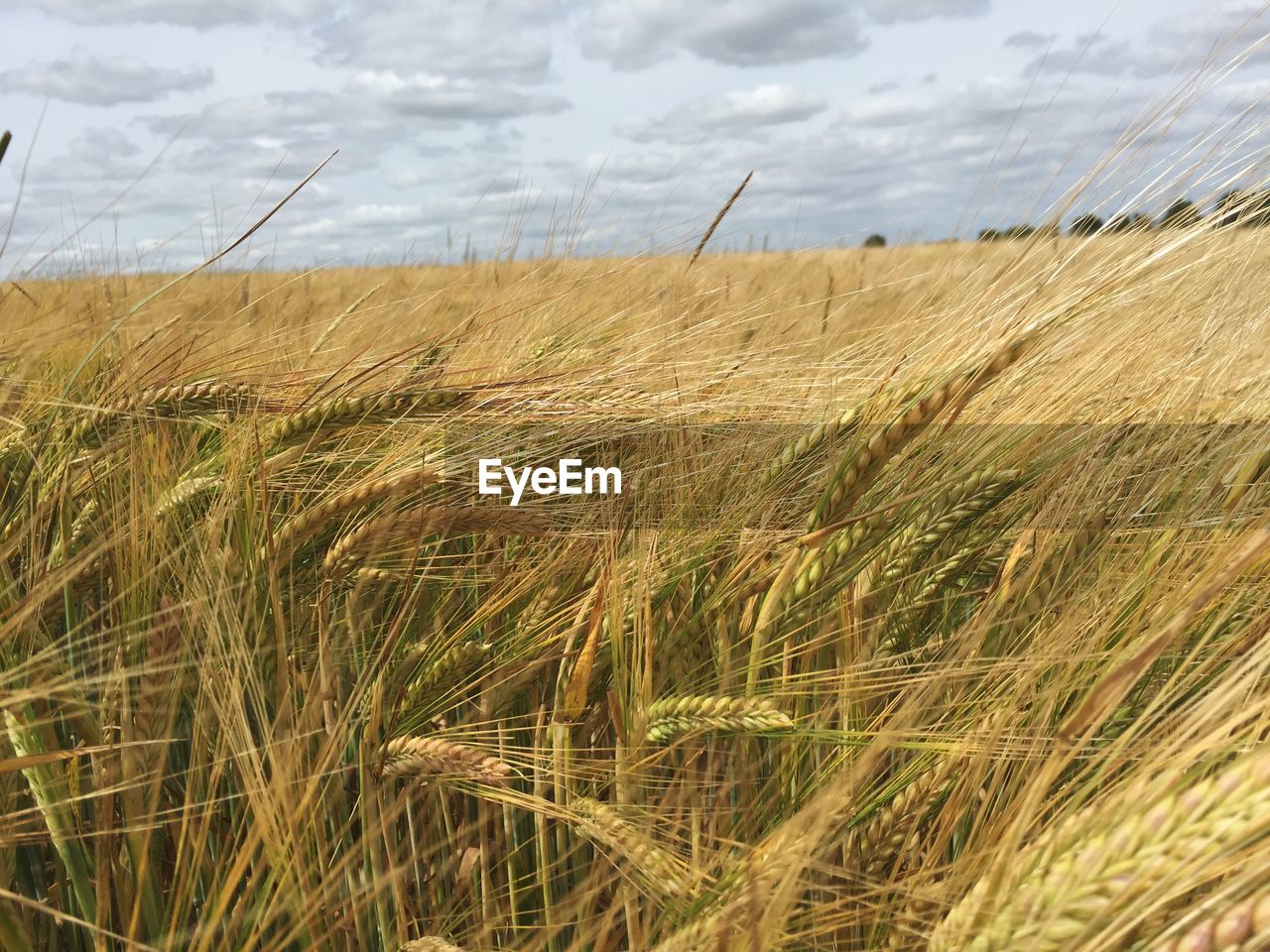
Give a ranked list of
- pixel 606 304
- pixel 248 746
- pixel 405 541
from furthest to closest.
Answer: pixel 606 304
pixel 405 541
pixel 248 746

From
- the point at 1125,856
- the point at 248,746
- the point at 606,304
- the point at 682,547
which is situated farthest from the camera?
the point at 606,304

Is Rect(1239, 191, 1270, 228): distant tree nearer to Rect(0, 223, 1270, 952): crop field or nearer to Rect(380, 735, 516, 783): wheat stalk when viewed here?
Rect(0, 223, 1270, 952): crop field

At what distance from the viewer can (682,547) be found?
1074mm

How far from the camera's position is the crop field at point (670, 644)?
68cm

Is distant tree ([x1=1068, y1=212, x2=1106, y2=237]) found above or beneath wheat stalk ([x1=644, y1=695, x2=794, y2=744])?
above

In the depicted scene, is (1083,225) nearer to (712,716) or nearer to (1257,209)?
(1257,209)

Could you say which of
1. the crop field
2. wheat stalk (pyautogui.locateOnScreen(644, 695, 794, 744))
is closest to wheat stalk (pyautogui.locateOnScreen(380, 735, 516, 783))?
the crop field

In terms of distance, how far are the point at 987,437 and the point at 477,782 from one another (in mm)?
664

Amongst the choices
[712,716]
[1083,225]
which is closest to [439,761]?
[712,716]

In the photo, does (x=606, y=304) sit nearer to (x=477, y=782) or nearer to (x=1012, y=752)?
(x=477, y=782)

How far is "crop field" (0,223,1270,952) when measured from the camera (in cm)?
68

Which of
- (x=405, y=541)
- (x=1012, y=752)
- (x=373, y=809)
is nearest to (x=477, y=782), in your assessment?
(x=373, y=809)

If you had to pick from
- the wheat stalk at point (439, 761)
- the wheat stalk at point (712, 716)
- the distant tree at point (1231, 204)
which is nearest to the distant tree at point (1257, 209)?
the distant tree at point (1231, 204)

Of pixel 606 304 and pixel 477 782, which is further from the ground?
pixel 606 304
